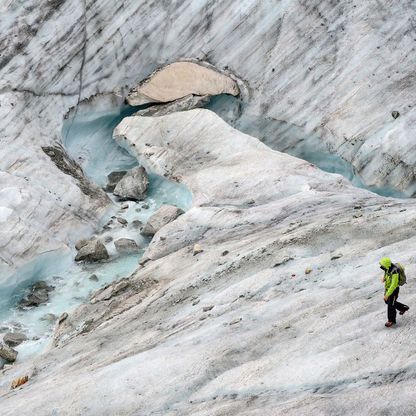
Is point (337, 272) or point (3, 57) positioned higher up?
point (3, 57)

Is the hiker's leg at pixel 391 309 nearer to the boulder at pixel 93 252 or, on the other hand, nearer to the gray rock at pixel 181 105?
the boulder at pixel 93 252

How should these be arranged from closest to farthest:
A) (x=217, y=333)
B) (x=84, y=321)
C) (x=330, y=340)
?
(x=330, y=340)
(x=217, y=333)
(x=84, y=321)

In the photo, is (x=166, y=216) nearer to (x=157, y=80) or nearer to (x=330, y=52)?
(x=157, y=80)

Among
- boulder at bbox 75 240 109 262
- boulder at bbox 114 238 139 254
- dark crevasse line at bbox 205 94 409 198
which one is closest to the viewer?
boulder at bbox 75 240 109 262

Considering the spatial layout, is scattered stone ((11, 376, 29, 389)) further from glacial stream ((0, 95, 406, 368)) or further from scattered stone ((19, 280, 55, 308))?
scattered stone ((19, 280, 55, 308))

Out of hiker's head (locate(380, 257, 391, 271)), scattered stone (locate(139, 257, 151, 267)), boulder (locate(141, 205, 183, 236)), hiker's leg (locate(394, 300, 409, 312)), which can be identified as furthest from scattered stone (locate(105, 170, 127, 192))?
hiker's leg (locate(394, 300, 409, 312))

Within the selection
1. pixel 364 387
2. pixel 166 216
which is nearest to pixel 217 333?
pixel 364 387

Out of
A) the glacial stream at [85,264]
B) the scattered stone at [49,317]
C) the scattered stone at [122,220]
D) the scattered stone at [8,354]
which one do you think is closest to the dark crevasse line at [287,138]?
the glacial stream at [85,264]
